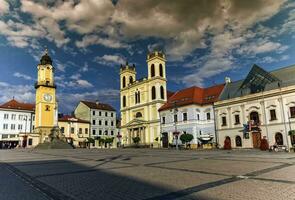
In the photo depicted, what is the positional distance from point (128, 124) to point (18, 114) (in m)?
38.4

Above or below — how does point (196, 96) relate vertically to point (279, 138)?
above

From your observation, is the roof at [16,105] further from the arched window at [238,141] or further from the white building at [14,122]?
the arched window at [238,141]

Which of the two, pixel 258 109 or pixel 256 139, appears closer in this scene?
pixel 256 139

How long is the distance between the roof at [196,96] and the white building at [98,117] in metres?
33.7

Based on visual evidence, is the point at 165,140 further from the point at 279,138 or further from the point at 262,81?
the point at 279,138

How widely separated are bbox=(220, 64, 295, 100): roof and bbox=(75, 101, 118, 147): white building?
168ft

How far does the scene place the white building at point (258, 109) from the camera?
37.7 m

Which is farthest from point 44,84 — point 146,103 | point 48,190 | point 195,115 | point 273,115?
point 48,190

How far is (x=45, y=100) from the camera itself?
74.9m

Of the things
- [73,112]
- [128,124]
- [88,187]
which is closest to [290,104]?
[88,187]

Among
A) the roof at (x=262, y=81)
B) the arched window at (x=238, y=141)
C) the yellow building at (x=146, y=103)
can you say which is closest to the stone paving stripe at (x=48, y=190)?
the arched window at (x=238, y=141)

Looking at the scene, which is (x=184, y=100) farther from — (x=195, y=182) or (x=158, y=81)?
(x=195, y=182)

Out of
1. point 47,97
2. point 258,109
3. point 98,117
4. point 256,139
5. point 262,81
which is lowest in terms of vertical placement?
point 256,139

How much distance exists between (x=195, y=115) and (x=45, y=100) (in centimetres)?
4670
